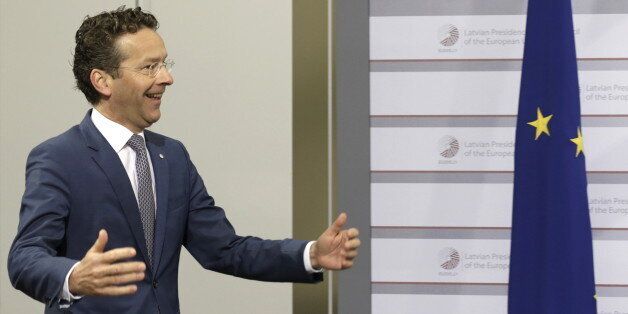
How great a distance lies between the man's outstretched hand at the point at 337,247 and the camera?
245 centimetres

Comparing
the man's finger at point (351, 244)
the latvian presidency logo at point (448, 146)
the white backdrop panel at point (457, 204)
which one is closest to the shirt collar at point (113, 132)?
the man's finger at point (351, 244)

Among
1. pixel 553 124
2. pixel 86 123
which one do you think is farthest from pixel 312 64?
pixel 86 123

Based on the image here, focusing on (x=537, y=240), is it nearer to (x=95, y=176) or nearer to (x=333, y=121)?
(x=333, y=121)

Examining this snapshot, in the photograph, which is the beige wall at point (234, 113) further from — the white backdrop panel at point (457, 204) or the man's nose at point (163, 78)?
the man's nose at point (163, 78)

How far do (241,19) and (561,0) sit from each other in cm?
116

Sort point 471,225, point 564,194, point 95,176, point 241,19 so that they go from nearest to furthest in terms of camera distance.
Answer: point 95,176 → point 564,194 → point 471,225 → point 241,19

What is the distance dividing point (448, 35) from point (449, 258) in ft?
2.51

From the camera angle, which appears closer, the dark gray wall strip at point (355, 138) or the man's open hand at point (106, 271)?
the man's open hand at point (106, 271)

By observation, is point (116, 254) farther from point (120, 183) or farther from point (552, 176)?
point (552, 176)

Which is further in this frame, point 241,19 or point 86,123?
point 241,19

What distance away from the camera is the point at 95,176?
244 cm

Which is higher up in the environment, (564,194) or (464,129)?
(464,129)

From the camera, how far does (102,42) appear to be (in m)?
2.56

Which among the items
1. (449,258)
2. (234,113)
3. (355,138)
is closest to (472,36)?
(355,138)
